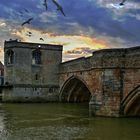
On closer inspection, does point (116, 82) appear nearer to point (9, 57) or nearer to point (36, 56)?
point (36, 56)

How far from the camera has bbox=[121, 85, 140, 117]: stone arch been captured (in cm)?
1883

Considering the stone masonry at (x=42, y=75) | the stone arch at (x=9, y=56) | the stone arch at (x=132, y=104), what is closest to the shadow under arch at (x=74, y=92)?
the stone masonry at (x=42, y=75)

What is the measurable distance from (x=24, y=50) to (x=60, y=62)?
417 cm

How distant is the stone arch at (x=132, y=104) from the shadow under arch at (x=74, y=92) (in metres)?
14.8

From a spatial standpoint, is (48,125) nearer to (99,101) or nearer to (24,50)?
(99,101)

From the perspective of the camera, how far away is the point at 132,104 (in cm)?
1927

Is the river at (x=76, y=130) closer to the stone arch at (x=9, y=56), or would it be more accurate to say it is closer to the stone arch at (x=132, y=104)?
the stone arch at (x=132, y=104)

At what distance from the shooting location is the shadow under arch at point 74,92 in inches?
1366

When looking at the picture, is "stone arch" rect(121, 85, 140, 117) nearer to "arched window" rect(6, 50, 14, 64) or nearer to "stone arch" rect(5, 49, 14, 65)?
"stone arch" rect(5, 49, 14, 65)

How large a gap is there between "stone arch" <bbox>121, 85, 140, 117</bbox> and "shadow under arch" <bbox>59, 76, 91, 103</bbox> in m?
14.8

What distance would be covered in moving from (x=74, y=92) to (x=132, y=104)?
1679cm

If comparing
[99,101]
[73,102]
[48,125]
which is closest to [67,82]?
[73,102]

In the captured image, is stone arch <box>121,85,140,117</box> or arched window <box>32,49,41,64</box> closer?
stone arch <box>121,85,140,117</box>

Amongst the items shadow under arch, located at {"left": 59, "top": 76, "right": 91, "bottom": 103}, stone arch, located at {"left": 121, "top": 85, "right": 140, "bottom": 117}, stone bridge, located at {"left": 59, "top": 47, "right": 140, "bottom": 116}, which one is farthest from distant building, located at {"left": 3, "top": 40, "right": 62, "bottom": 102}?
stone arch, located at {"left": 121, "top": 85, "right": 140, "bottom": 117}
